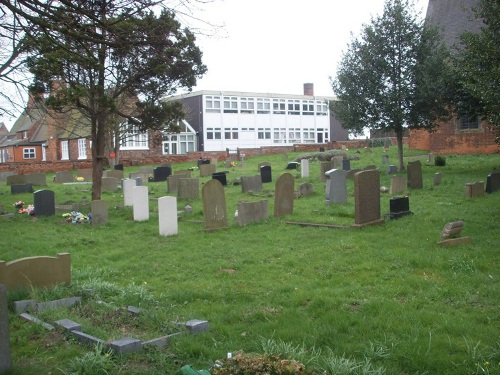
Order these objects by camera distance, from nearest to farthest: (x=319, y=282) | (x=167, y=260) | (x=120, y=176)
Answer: (x=319, y=282), (x=167, y=260), (x=120, y=176)

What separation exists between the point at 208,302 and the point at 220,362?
10.1ft

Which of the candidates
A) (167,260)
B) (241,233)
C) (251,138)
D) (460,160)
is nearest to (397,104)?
(460,160)

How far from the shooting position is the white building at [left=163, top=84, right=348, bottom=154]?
5856 cm

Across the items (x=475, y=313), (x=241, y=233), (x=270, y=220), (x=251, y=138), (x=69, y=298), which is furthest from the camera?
(x=251, y=138)

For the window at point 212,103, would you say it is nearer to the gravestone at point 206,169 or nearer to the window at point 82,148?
the window at point 82,148

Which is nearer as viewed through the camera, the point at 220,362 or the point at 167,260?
the point at 220,362

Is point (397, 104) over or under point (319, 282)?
over

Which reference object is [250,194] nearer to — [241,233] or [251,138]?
[241,233]

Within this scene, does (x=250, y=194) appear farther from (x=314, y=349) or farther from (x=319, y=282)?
(x=314, y=349)

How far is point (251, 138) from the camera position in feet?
205

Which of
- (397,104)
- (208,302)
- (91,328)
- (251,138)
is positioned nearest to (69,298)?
(91,328)

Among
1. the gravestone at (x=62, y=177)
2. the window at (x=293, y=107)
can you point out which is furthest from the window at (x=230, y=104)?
the gravestone at (x=62, y=177)

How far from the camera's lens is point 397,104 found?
995 inches

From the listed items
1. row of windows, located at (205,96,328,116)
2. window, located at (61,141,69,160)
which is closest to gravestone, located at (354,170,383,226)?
row of windows, located at (205,96,328,116)
